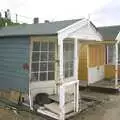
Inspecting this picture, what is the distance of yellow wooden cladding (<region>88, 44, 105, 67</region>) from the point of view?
1557cm

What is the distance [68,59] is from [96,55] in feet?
19.5

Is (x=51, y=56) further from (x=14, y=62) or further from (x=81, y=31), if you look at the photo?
(x=81, y=31)

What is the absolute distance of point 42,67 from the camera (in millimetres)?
10383


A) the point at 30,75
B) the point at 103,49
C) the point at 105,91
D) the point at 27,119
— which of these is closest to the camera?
the point at 27,119

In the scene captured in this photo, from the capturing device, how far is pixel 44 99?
10320mm

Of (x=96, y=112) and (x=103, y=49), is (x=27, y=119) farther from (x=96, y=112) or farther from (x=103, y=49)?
(x=103, y=49)

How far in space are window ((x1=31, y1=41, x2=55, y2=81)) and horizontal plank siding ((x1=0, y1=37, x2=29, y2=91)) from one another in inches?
14.6

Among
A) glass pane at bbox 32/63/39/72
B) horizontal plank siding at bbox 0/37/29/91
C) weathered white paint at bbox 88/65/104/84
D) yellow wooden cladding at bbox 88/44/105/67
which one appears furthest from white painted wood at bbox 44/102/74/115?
yellow wooden cladding at bbox 88/44/105/67

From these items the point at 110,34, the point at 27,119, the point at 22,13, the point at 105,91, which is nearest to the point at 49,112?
the point at 27,119

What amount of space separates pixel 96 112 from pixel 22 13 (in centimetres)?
2529

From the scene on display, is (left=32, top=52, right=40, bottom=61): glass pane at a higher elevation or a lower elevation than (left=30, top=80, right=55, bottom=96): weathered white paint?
higher

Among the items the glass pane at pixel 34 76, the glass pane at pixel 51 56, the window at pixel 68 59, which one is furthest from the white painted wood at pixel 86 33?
the glass pane at pixel 34 76

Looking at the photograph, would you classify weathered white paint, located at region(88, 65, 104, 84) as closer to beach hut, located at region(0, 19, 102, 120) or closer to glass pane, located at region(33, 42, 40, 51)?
beach hut, located at region(0, 19, 102, 120)

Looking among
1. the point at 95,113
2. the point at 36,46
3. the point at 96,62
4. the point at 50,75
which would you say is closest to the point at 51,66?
the point at 50,75
